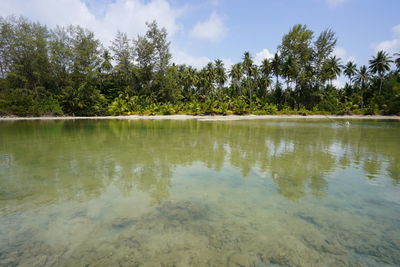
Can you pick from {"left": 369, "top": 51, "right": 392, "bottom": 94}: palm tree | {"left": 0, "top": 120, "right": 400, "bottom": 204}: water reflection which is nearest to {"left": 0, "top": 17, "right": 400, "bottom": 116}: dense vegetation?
{"left": 369, "top": 51, "right": 392, "bottom": 94}: palm tree

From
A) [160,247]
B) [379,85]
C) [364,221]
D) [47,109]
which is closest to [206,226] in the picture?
[160,247]

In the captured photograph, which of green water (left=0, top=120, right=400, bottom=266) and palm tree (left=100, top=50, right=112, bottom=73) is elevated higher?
palm tree (left=100, top=50, right=112, bottom=73)

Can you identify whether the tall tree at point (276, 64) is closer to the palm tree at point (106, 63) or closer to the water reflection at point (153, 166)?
the palm tree at point (106, 63)

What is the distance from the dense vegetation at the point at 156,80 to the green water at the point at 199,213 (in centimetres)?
3319

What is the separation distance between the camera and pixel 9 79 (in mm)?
36656

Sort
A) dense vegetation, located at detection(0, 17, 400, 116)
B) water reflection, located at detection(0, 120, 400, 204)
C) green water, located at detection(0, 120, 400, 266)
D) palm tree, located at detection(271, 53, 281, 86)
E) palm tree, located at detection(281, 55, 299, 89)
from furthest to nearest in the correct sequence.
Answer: palm tree, located at detection(271, 53, 281, 86)
palm tree, located at detection(281, 55, 299, 89)
dense vegetation, located at detection(0, 17, 400, 116)
water reflection, located at detection(0, 120, 400, 204)
green water, located at detection(0, 120, 400, 266)

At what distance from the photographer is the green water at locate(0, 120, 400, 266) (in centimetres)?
282

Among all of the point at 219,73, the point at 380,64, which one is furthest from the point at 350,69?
the point at 219,73

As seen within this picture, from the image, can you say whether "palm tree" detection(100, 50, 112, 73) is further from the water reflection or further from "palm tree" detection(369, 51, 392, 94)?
"palm tree" detection(369, 51, 392, 94)

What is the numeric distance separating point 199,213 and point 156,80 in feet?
152

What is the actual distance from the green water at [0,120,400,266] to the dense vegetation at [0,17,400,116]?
3319cm

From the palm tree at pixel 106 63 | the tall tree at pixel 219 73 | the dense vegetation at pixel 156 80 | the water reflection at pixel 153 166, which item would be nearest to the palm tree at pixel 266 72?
the dense vegetation at pixel 156 80

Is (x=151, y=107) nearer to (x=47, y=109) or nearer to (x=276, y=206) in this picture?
(x=47, y=109)

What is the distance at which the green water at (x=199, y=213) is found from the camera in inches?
111
